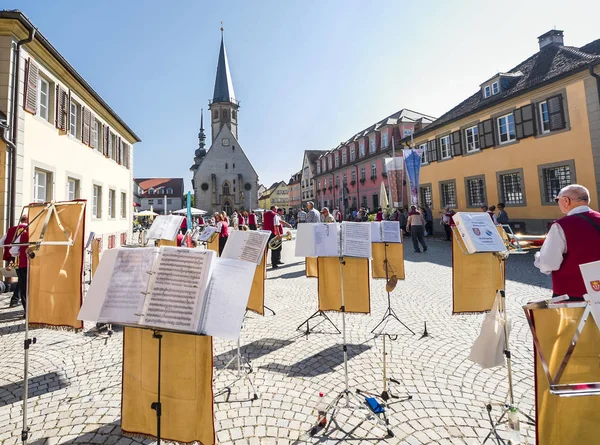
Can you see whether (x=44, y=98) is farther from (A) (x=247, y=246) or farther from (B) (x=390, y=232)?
(B) (x=390, y=232)

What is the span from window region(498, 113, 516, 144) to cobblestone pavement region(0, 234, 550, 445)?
49.0 ft

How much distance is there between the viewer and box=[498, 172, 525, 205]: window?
16.9 m

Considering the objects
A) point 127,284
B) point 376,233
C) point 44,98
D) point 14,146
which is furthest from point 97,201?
point 127,284

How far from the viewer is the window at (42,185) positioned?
9538 mm

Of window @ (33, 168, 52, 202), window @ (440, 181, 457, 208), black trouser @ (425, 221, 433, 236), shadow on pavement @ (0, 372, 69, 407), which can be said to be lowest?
shadow on pavement @ (0, 372, 69, 407)

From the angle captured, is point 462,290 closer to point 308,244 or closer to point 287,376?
point 308,244

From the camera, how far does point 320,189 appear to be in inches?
2024

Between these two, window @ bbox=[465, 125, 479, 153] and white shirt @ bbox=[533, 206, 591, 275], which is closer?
white shirt @ bbox=[533, 206, 591, 275]

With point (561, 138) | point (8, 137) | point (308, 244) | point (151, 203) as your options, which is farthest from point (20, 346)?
point (151, 203)

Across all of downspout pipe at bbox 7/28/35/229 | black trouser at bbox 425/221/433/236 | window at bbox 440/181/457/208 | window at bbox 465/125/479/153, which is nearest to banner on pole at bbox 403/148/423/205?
black trouser at bbox 425/221/433/236

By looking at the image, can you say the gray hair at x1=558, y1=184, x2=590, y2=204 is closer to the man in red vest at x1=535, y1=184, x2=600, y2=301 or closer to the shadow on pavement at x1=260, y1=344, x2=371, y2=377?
the man in red vest at x1=535, y1=184, x2=600, y2=301

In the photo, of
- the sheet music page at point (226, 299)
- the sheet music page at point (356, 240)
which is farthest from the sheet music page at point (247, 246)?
the sheet music page at point (226, 299)

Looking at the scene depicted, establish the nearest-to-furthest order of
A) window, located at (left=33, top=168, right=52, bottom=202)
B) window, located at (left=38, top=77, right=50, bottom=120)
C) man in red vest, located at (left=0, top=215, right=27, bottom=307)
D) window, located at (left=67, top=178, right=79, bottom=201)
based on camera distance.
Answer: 1. man in red vest, located at (left=0, top=215, right=27, bottom=307)
2. window, located at (left=33, top=168, right=52, bottom=202)
3. window, located at (left=38, top=77, right=50, bottom=120)
4. window, located at (left=67, top=178, right=79, bottom=201)

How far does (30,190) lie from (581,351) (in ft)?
39.7
